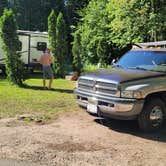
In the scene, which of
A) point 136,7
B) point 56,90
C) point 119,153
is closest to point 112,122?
point 119,153

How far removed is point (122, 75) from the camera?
10047 millimetres

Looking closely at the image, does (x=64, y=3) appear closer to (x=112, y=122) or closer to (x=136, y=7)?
(x=136, y=7)

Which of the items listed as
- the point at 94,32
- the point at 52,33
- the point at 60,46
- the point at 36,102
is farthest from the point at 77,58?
the point at 36,102

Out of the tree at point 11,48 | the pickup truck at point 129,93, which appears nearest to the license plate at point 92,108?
the pickup truck at point 129,93

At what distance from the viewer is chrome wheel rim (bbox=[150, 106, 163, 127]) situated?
9969 mm

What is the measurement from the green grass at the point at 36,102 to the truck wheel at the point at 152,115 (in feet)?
8.50

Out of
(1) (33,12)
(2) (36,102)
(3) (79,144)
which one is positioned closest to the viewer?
(3) (79,144)

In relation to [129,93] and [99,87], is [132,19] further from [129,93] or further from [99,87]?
[129,93]

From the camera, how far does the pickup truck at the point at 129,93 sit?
31.5 ft

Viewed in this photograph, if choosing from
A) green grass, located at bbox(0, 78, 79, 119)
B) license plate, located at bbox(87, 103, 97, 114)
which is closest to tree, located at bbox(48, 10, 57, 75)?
green grass, located at bbox(0, 78, 79, 119)

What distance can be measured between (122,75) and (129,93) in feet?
2.01

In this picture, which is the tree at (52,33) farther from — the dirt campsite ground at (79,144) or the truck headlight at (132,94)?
the truck headlight at (132,94)

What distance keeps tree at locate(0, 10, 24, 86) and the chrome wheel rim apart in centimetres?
1036

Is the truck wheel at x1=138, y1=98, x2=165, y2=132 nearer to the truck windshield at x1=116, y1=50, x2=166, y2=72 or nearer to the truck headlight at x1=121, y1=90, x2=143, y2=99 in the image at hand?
the truck headlight at x1=121, y1=90, x2=143, y2=99
